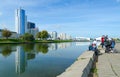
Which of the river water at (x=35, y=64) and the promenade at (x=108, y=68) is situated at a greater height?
the promenade at (x=108, y=68)

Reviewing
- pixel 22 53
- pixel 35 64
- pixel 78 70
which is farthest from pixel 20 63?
pixel 22 53

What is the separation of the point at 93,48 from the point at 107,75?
1420 cm

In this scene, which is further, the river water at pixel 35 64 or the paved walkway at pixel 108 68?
the river water at pixel 35 64

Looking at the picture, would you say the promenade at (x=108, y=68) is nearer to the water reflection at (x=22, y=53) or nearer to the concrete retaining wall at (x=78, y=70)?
the concrete retaining wall at (x=78, y=70)

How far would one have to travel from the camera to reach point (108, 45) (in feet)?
91.5

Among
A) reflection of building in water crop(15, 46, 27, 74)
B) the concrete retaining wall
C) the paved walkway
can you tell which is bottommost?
A: reflection of building in water crop(15, 46, 27, 74)

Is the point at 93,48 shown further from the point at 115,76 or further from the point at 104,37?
the point at 115,76

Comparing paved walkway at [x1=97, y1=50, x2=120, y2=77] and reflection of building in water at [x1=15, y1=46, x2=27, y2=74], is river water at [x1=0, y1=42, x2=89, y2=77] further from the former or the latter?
paved walkway at [x1=97, y1=50, x2=120, y2=77]

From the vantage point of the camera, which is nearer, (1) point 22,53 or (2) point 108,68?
(2) point 108,68

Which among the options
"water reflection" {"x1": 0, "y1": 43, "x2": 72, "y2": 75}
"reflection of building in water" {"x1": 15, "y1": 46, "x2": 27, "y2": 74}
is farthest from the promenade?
"reflection of building in water" {"x1": 15, "y1": 46, "x2": 27, "y2": 74}

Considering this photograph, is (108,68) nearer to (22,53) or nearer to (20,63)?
(20,63)

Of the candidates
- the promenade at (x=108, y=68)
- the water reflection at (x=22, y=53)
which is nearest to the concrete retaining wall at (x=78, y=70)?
the promenade at (x=108, y=68)

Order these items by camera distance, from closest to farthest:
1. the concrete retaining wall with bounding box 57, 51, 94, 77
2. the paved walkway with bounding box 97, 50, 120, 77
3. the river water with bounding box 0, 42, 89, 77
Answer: the concrete retaining wall with bounding box 57, 51, 94, 77
the paved walkway with bounding box 97, 50, 120, 77
the river water with bounding box 0, 42, 89, 77

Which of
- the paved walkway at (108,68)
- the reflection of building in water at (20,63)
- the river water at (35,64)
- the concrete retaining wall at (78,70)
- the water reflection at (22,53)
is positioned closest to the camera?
the concrete retaining wall at (78,70)
